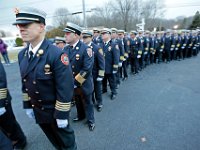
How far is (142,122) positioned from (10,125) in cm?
239

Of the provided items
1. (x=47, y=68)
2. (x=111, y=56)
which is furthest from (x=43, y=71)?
(x=111, y=56)

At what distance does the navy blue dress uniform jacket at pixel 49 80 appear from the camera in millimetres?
1661

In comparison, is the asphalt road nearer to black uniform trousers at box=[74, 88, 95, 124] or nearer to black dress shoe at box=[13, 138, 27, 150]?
black dress shoe at box=[13, 138, 27, 150]

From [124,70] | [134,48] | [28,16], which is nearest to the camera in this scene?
→ [28,16]

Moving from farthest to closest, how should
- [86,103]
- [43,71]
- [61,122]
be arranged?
1. [86,103]
2. [61,122]
3. [43,71]

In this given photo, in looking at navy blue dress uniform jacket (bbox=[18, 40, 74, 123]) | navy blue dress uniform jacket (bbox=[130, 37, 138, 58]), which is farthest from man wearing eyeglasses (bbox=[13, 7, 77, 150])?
navy blue dress uniform jacket (bbox=[130, 37, 138, 58])

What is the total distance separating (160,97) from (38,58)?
3791mm

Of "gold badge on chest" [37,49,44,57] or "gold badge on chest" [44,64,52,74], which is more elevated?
"gold badge on chest" [37,49,44,57]

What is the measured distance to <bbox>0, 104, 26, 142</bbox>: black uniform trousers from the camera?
238cm

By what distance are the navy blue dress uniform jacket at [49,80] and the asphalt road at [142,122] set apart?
1.21m

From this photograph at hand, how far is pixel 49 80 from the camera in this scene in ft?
5.60

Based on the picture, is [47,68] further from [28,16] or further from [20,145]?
[20,145]

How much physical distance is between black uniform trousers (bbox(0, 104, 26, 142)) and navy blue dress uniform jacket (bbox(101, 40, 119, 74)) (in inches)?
104

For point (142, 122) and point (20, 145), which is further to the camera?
point (142, 122)
